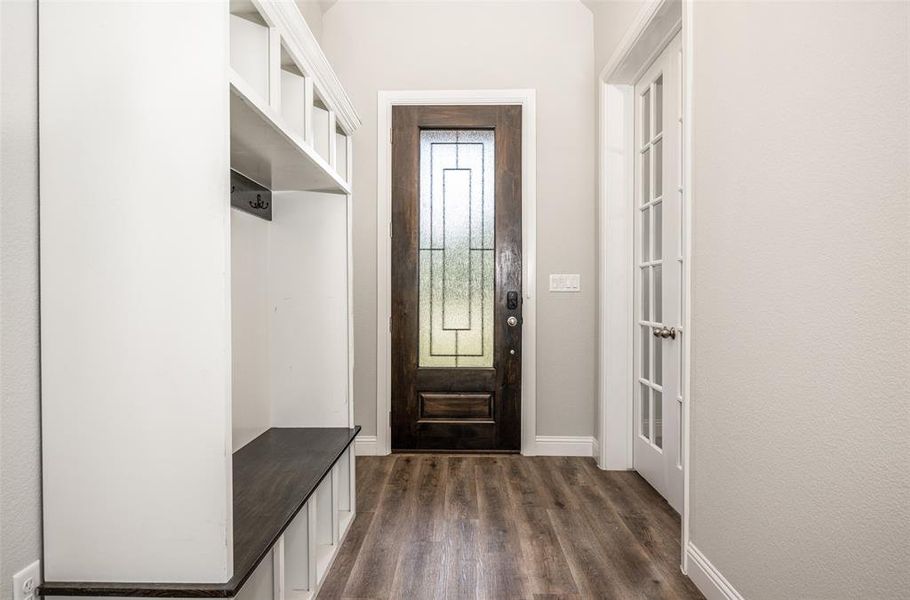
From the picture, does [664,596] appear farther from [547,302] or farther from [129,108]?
[129,108]

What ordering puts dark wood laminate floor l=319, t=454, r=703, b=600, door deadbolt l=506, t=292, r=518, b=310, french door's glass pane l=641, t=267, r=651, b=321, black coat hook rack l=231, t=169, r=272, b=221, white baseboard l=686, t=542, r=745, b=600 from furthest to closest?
door deadbolt l=506, t=292, r=518, b=310 < french door's glass pane l=641, t=267, r=651, b=321 < black coat hook rack l=231, t=169, r=272, b=221 < dark wood laminate floor l=319, t=454, r=703, b=600 < white baseboard l=686, t=542, r=745, b=600

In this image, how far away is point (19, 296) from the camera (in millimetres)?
1020

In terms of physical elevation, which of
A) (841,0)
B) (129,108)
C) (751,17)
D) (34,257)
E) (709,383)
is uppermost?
(751,17)

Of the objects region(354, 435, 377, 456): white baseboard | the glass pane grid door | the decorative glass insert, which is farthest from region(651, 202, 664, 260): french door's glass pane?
region(354, 435, 377, 456): white baseboard

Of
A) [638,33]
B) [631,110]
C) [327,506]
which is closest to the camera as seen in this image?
[327,506]

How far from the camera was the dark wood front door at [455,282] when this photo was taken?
310cm

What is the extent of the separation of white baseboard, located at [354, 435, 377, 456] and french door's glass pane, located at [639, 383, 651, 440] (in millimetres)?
1591

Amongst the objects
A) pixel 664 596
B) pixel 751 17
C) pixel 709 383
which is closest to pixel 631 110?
pixel 751 17

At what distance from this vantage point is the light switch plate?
3.10 meters

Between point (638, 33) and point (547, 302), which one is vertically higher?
point (638, 33)

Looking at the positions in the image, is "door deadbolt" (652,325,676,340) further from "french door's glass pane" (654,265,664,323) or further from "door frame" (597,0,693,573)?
"door frame" (597,0,693,573)

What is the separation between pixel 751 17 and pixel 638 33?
1.01m

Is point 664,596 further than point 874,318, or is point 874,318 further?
point 664,596

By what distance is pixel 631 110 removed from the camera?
9.39 feet
